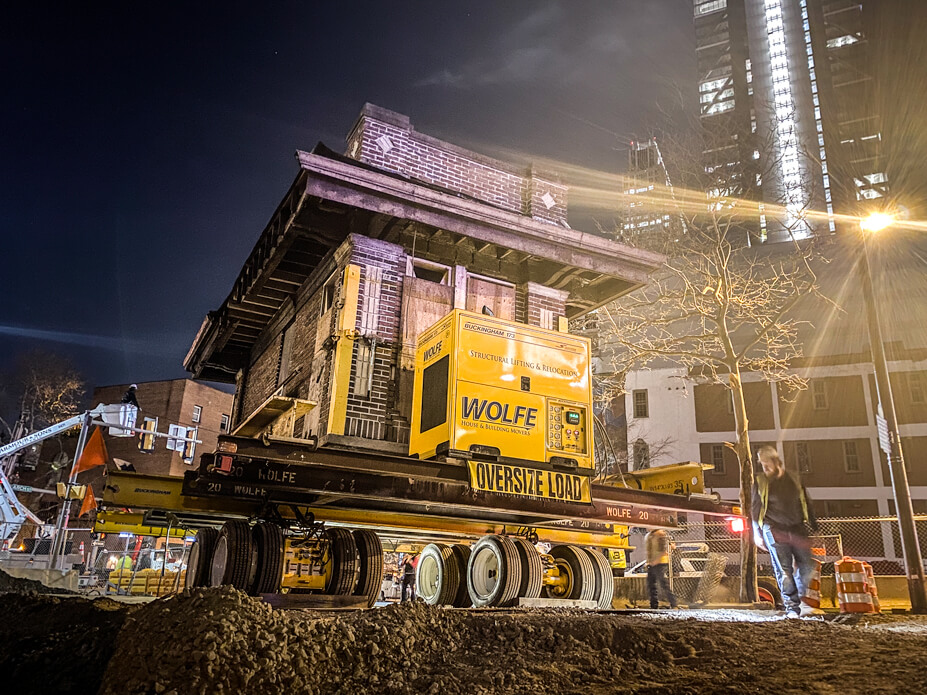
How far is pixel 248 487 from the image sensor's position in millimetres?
7480

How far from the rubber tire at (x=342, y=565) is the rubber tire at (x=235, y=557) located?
40.7 inches

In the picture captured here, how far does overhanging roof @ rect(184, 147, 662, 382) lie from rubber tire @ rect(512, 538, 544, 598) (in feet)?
19.0

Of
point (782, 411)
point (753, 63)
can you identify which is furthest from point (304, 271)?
point (753, 63)

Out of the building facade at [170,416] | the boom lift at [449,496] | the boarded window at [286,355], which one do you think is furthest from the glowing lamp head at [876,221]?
the building facade at [170,416]

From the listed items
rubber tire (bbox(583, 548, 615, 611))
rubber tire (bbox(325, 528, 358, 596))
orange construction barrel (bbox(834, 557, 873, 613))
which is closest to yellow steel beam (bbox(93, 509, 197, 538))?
rubber tire (bbox(325, 528, 358, 596))

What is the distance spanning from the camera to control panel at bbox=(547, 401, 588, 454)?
31.8 ft

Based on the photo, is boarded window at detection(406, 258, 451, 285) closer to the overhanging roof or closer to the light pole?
the overhanging roof

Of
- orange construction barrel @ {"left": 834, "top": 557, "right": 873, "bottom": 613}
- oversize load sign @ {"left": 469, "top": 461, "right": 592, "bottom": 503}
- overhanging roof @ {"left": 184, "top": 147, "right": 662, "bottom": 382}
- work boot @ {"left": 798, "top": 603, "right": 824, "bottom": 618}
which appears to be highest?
overhanging roof @ {"left": 184, "top": 147, "right": 662, "bottom": 382}

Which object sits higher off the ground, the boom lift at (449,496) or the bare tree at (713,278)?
the bare tree at (713,278)

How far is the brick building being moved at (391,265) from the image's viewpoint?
1084 centimetres

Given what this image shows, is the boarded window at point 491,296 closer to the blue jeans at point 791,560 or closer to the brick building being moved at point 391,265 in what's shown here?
the brick building being moved at point 391,265

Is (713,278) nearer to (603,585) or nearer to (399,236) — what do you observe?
(399,236)

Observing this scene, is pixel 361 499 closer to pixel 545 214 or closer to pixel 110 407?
pixel 545 214

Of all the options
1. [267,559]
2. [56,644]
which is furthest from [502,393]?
[56,644]
